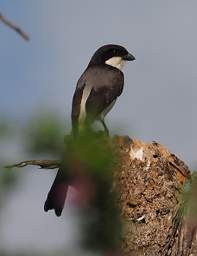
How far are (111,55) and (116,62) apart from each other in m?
0.14

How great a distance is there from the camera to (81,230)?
49.2 inches

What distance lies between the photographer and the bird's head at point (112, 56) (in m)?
9.88

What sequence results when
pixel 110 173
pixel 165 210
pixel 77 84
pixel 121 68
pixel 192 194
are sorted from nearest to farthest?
pixel 110 173, pixel 192 194, pixel 165 210, pixel 77 84, pixel 121 68

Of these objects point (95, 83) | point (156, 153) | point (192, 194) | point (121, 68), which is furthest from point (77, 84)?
point (192, 194)

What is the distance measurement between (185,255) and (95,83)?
484 cm

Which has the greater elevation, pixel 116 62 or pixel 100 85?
pixel 116 62

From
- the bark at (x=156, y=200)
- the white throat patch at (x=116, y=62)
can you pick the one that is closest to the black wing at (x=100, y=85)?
the white throat patch at (x=116, y=62)

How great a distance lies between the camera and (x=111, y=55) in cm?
999

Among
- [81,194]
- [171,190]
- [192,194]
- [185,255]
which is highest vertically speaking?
[81,194]

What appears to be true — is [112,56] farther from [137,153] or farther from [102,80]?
[137,153]

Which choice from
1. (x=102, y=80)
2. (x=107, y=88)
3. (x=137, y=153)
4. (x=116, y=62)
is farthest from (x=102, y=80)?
(x=137, y=153)

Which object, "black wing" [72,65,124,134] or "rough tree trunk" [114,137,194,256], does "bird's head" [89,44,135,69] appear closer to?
"black wing" [72,65,124,134]

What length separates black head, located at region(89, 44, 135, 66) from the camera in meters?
9.88

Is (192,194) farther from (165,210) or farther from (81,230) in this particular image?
(165,210)
